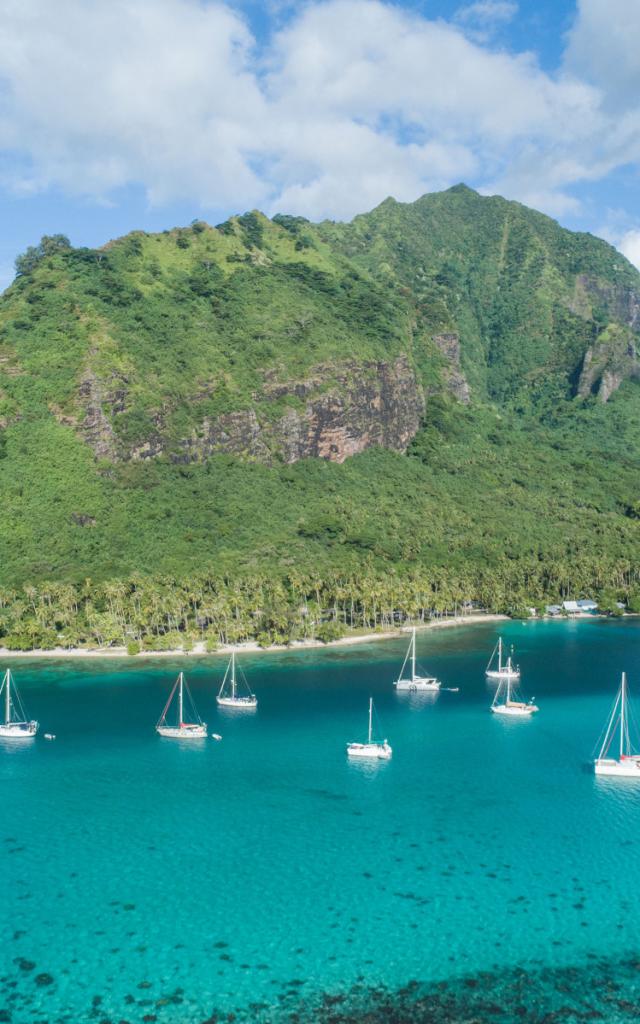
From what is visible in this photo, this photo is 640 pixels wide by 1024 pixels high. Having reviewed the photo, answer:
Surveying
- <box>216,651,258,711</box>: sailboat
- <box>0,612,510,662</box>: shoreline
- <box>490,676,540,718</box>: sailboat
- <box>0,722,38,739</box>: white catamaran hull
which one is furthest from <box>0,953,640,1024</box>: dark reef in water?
<box>0,612,510,662</box>: shoreline

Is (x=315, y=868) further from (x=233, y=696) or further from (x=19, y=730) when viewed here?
(x=19, y=730)

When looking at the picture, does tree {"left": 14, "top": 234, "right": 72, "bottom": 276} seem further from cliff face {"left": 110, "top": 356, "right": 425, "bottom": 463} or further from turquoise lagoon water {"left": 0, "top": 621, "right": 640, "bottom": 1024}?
turquoise lagoon water {"left": 0, "top": 621, "right": 640, "bottom": 1024}

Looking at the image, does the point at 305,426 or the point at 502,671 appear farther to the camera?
the point at 305,426

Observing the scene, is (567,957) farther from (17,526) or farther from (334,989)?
(17,526)

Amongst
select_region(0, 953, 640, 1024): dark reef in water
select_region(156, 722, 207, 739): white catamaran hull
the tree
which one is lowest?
select_region(0, 953, 640, 1024): dark reef in water

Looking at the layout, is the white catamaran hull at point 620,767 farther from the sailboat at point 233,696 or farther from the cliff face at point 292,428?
the cliff face at point 292,428

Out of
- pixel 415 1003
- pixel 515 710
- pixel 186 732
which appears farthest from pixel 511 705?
pixel 415 1003
